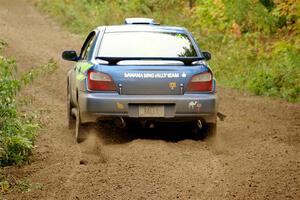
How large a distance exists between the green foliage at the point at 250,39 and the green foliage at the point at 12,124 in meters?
7.86

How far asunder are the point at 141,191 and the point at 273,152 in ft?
8.97

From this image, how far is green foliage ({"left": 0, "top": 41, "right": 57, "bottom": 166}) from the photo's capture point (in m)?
8.85

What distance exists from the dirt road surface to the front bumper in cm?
39

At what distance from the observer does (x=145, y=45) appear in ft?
34.7

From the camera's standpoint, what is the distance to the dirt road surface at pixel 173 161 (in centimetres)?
741

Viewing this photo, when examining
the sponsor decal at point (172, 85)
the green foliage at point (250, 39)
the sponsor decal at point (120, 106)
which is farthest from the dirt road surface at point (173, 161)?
the green foliage at point (250, 39)

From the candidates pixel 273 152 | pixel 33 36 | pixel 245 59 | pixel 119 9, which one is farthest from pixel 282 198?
pixel 119 9

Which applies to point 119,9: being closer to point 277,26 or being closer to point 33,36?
point 33,36

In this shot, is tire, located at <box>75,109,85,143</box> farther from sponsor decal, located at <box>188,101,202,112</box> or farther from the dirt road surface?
sponsor decal, located at <box>188,101,202,112</box>

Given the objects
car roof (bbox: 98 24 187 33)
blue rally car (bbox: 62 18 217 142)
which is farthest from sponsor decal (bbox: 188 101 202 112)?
car roof (bbox: 98 24 187 33)

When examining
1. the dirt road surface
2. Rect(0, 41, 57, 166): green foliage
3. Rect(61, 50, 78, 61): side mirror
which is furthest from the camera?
Rect(61, 50, 78, 61): side mirror

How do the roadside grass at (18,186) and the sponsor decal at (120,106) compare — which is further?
the sponsor decal at (120,106)

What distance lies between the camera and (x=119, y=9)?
98.1 ft

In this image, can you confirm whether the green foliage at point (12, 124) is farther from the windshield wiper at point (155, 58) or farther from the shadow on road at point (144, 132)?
the shadow on road at point (144, 132)
